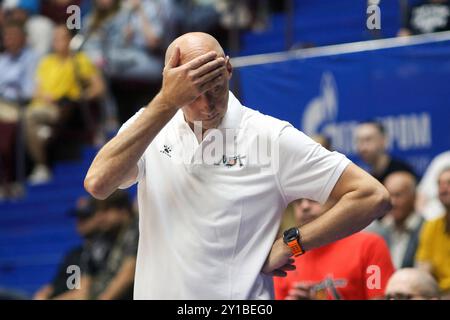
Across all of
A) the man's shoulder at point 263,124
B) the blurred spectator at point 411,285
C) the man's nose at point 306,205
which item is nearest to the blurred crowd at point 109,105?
the man's nose at point 306,205

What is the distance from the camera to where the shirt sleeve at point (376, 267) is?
5.93 metres

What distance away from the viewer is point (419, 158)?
312 inches

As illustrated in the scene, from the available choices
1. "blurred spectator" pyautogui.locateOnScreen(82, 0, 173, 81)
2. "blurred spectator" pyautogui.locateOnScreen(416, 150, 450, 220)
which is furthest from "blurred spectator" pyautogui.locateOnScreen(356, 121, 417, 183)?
"blurred spectator" pyautogui.locateOnScreen(82, 0, 173, 81)

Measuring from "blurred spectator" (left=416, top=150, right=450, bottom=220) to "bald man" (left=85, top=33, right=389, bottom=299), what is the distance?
10.5ft

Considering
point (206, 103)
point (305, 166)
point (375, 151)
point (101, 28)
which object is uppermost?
point (101, 28)

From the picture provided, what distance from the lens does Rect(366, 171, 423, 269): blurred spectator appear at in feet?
24.4

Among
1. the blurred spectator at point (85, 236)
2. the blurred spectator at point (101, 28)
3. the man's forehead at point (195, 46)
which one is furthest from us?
the blurred spectator at point (101, 28)

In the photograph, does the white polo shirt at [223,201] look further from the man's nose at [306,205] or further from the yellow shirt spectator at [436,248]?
the yellow shirt spectator at [436,248]

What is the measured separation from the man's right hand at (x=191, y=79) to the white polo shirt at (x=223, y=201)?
10.4 inches

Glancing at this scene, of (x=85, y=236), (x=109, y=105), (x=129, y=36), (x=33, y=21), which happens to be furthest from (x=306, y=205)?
(x=33, y=21)

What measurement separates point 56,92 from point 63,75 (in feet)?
0.68

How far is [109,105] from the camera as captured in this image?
11.3m

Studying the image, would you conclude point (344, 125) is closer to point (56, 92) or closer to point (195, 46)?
point (195, 46)
